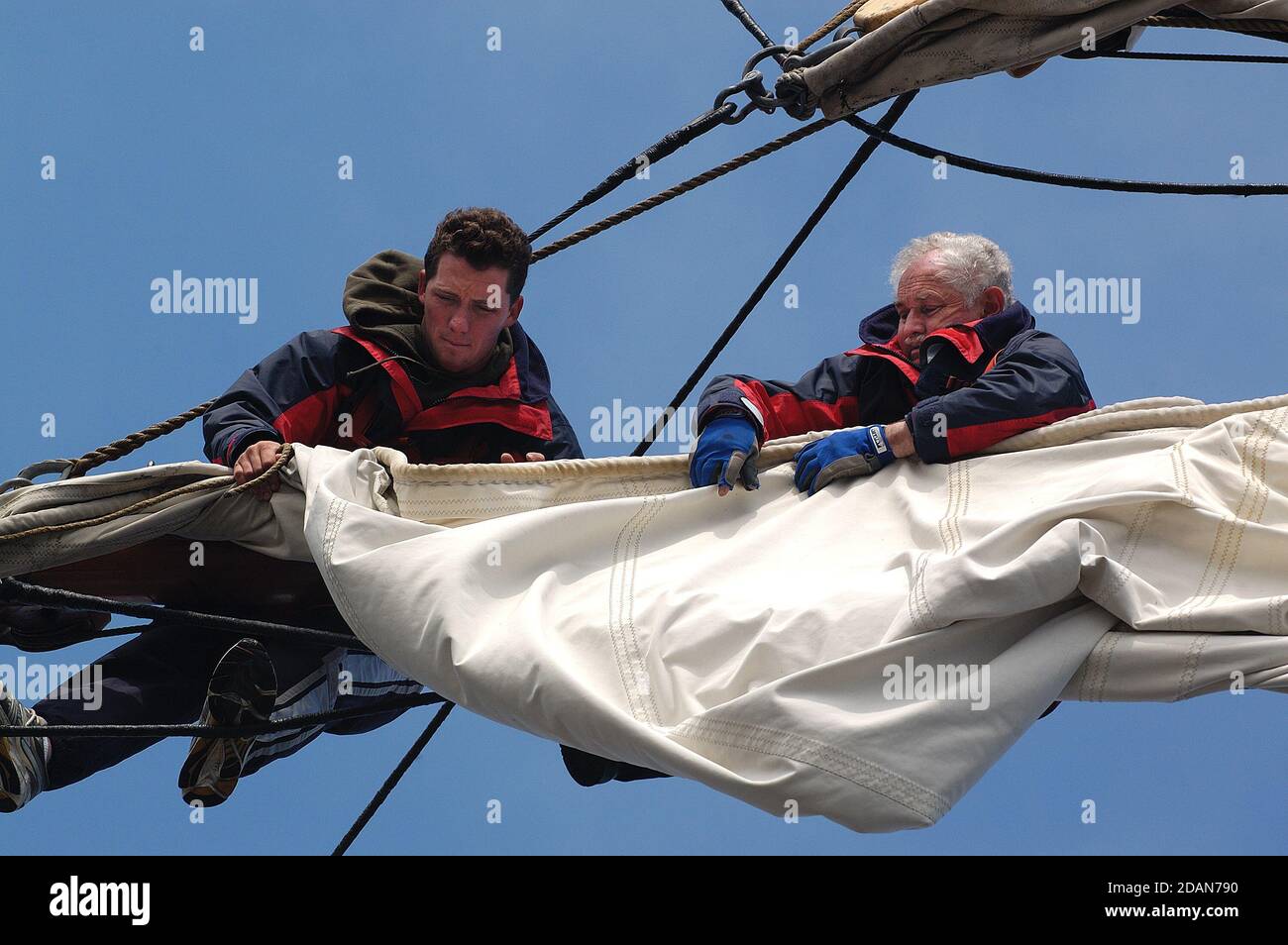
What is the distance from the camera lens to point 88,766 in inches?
203

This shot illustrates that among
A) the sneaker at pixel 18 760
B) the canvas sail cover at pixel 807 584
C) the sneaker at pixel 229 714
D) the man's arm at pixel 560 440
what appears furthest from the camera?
the man's arm at pixel 560 440

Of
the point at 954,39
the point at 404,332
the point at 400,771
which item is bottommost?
the point at 400,771

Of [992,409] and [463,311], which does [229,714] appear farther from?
[992,409]

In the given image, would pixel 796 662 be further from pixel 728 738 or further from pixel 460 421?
pixel 460 421

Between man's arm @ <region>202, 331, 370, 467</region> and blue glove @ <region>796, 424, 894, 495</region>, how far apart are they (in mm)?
1339

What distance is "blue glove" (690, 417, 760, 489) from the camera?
4.94 metres

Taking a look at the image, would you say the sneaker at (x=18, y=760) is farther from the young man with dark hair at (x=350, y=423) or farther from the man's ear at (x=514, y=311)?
the man's ear at (x=514, y=311)

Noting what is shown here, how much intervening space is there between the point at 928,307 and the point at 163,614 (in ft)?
7.71

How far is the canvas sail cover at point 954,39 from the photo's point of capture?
5688mm

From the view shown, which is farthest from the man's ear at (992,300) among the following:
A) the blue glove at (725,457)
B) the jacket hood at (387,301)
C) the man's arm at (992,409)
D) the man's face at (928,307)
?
the jacket hood at (387,301)

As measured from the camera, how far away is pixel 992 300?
574cm

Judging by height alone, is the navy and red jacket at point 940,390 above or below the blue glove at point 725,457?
above

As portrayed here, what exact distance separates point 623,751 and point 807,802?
1.39 feet

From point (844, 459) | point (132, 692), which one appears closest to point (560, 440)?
point (844, 459)
